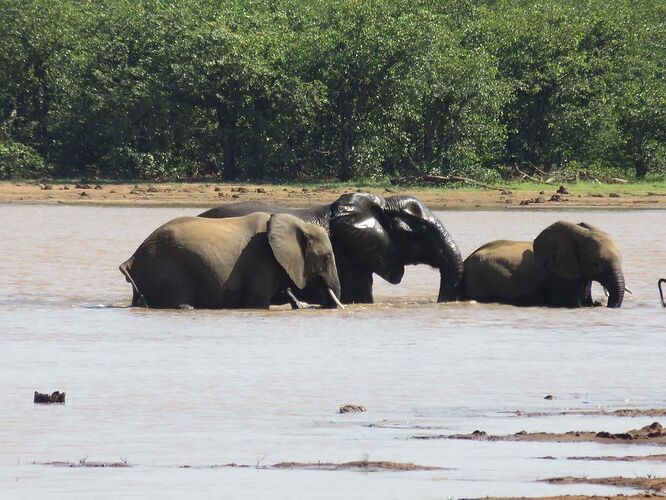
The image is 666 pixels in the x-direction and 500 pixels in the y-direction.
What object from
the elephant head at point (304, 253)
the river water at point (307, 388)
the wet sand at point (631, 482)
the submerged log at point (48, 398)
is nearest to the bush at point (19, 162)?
the river water at point (307, 388)

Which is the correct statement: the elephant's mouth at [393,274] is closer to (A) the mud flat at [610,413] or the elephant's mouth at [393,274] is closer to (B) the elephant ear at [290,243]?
(B) the elephant ear at [290,243]

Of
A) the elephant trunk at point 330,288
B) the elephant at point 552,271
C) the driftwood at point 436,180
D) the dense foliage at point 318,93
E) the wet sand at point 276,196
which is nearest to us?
the elephant trunk at point 330,288

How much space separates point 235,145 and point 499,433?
2873cm

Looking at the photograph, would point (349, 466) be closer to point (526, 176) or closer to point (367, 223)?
point (367, 223)

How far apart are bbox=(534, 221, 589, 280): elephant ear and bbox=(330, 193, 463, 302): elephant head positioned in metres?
0.81

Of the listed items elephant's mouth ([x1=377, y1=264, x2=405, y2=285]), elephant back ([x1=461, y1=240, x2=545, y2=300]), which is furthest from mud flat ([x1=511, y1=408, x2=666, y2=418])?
elephant back ([x1=461, y1=240, x2=545, y2=300])

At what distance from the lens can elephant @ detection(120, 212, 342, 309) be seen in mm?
13961

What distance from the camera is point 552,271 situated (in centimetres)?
1541

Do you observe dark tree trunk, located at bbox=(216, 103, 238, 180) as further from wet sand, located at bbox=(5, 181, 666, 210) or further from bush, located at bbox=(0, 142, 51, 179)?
bush, located at bbox=(0, 142, 51, 179)

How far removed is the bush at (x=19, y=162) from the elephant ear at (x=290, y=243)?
22.0 meters

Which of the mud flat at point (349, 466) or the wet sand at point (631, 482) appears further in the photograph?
the mud flat at point (349, 466)

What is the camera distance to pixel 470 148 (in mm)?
35188

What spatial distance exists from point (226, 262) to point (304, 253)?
725mm

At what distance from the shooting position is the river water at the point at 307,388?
6.69 metres
